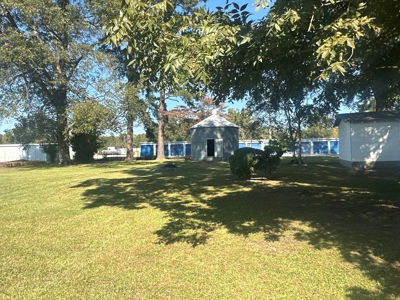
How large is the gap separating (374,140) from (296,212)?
1165 cm

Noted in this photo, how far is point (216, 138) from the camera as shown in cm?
2850

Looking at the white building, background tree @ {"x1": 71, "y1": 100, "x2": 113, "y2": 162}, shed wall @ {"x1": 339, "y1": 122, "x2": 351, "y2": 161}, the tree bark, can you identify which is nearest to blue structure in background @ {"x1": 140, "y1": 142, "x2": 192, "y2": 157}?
the white building

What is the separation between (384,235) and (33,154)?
38.6 meters

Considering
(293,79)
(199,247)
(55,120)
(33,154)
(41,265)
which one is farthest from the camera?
(33,154)

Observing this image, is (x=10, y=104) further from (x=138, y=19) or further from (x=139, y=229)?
(x=138, y=19)

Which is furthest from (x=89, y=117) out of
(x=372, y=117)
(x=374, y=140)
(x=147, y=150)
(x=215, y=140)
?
(x=147, y=150)

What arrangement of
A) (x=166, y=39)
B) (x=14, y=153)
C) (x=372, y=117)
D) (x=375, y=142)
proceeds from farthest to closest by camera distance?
(x=14, y=153) < (x=372, y=117) < (x=375, y=142) < (x=166, y=39)

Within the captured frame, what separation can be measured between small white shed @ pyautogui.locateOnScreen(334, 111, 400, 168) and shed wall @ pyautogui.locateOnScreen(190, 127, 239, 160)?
1258 centimetres

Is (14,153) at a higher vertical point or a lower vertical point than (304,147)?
higher

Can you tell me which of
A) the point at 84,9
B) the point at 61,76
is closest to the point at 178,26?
the point at 61,76

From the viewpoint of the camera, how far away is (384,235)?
5270mm

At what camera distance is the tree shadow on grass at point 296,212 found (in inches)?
181

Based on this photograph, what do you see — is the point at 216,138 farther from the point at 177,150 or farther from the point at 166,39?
the point at 166,39

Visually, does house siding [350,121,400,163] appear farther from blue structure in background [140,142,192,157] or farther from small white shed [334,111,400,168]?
blue structure in background [140,142,192,157]
